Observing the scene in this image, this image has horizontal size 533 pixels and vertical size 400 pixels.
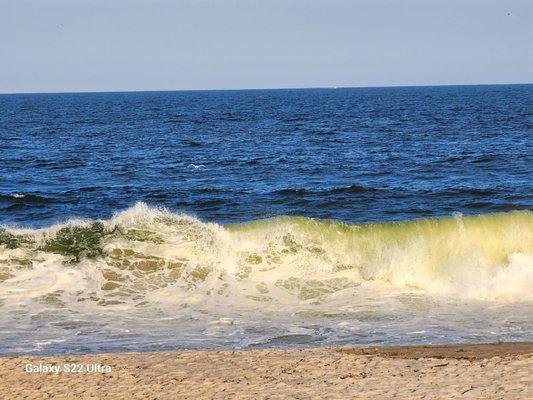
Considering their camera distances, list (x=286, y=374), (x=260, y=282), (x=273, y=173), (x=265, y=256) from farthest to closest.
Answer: (x=273, y=173) < (x=265, y=256) < (x=260, y=282) < (x=286, y=374)

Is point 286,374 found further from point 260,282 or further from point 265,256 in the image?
point 265,256

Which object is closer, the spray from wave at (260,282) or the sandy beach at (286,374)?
the sandy beach at (286,374)

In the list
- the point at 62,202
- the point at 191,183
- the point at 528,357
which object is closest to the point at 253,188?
the point at 191,183

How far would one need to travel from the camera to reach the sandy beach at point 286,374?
859 cm

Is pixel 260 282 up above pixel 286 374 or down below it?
below

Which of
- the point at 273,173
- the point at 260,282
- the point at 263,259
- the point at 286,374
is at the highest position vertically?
the point at 273,173

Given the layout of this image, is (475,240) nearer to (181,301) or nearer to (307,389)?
(181,301)

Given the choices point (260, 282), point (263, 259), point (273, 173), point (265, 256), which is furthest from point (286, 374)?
point (273, 173)

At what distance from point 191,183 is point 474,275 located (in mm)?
15298

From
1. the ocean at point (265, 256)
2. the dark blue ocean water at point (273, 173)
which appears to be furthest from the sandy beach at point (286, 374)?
the dark blue ocean water at point (273, 173)

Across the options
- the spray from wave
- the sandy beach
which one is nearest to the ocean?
the spray from wave

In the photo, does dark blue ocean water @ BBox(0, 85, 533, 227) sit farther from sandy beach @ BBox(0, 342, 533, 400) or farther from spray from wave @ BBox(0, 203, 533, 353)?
sandy beach @ BBox(0, 342, 533, 400)

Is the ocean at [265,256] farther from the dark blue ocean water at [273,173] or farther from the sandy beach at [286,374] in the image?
the sandy beach at [286,374]

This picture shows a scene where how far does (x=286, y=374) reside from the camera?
30.9 feet
